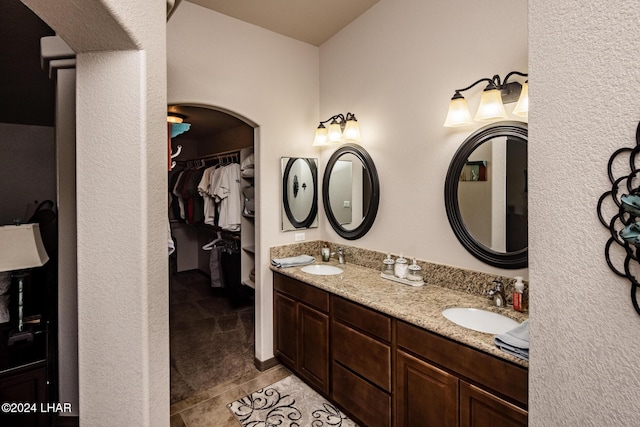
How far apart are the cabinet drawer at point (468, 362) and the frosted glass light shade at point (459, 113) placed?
1.25 metres

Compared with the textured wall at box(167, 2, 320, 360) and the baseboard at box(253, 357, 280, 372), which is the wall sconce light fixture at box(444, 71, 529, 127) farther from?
the baseboard at box(253, 357, 280, 372)

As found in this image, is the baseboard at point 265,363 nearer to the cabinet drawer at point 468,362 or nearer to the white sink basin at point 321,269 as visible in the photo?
the white sink basin at point 321,269

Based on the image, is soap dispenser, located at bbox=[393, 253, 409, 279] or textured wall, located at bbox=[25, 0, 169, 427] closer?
textured wall, located at bbox=[25, 0, 169, 427]

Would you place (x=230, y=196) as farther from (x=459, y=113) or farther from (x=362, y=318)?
(x=459, y=113)

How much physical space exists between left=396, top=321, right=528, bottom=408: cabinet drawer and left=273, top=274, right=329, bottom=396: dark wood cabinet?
0.74m

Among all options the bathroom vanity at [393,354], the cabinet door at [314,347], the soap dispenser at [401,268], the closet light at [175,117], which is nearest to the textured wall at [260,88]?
the bathroom vanity at [393,354]

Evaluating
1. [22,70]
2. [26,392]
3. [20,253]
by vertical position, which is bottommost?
[26,392]

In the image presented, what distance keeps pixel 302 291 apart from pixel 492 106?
5.96ft

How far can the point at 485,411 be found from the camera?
1.35 meters

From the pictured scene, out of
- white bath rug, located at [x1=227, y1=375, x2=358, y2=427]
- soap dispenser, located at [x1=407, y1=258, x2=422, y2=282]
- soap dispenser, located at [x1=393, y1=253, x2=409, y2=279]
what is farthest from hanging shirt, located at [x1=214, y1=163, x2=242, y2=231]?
soap dispenser, located at [x1=407, y1=258, x2=422, y2=282]

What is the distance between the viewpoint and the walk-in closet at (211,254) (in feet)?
9.27

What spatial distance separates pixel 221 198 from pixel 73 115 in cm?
236

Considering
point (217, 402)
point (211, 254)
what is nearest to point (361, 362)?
point (217, 402)

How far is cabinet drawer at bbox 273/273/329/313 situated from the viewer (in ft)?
7.45
